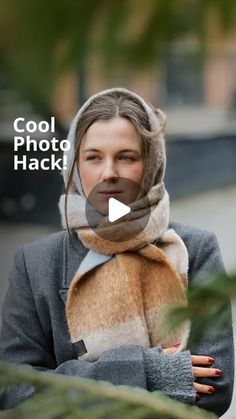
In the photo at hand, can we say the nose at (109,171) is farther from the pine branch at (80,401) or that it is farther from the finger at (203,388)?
the pine branch at (80,401)

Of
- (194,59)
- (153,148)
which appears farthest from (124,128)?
(194,59)

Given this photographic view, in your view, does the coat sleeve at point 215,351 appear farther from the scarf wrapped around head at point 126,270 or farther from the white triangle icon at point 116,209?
the white triangle icon at point 116,209

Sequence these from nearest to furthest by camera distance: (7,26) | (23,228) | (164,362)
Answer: (7,26) → (164,362) → (23,228)

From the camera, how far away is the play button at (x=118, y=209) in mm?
1426

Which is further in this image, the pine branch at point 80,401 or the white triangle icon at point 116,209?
the white triangle icon at point 116,209

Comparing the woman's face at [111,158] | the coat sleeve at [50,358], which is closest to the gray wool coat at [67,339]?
the coat sleeve at [50,358]

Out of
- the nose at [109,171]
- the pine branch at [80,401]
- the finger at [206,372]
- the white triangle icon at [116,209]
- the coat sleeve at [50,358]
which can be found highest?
the nose at [109,171]

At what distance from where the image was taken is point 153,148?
143 centimetres

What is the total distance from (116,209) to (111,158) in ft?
0.26

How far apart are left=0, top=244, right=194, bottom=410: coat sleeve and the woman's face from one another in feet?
0.60

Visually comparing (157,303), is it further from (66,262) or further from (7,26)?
(7,26)

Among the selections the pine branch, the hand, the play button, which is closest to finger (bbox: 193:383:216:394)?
the hand

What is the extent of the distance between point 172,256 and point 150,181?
12cm

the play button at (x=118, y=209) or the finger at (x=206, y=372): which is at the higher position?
the play button at (x=118, y=209)
